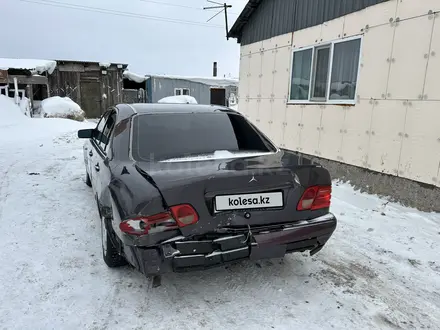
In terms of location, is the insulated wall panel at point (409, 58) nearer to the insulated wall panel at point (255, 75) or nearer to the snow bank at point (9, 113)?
the insulated wall panel at point (255, 75)

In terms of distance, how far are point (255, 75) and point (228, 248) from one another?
7317mm

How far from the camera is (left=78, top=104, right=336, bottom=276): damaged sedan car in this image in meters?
2.28

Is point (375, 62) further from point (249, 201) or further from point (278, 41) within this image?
point (249, 201)

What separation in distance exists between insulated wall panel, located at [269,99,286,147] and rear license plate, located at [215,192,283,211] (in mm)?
5553

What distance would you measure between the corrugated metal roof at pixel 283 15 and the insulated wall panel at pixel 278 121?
1.73 metres

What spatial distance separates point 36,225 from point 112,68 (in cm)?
1959

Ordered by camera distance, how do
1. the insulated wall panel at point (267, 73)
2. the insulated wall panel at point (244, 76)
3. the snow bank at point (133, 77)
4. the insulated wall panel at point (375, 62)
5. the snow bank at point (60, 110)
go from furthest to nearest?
the snow bank at point (133, 77)
the snow bank at point (60, 110)
the insulated wall panel at point (244, 76)
the insulated wall panel at point (267, 73)
the insulated wall panel at point (375, 62)

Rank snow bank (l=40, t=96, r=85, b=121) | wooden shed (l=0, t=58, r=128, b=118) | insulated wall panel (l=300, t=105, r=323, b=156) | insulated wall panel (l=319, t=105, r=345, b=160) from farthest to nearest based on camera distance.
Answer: wooden shed (l=0, t=58, r=128, b=118), snow bank (l=40, t=96, r=85, b=121), insulated wall panel (l=300, t=105, r=323, b=156), insulated wall panel (l=319, t=105, r=345, b=160)

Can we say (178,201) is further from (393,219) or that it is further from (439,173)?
(439,173)

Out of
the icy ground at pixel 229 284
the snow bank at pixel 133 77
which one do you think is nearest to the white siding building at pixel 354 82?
the icy ground at pixel 229 284

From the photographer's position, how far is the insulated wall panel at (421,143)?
181 inches

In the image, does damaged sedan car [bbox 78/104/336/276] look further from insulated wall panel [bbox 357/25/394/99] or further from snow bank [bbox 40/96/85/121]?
snow bank [bbox 40/96/85/121]

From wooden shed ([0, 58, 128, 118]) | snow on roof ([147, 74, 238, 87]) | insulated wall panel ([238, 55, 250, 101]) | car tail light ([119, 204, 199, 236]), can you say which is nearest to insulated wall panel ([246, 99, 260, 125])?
insulated wall panel ([238, 55, 250, 101])

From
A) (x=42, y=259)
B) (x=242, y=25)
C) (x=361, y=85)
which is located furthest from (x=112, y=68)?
(x=42, y=259)
